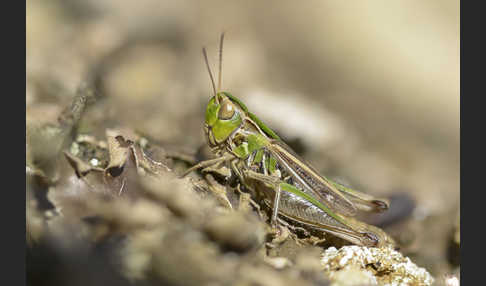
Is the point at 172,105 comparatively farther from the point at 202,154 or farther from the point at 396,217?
the point at 396,217

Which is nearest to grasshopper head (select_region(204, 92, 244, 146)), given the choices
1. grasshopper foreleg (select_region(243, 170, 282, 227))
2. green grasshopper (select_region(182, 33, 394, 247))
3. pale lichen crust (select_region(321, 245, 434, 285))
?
green grasshopper (select_region(182, 33, 394, 247))

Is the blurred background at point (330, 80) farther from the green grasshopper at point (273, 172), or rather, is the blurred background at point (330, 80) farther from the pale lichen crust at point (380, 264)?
the pale lichen crust at point (380, 264)

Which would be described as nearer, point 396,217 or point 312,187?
point 312,187

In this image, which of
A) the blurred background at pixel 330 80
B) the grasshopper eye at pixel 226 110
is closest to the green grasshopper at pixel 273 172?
the grasshopper eye at pixel 226 110

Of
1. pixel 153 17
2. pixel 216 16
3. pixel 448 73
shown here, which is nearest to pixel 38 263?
pixel 153 17

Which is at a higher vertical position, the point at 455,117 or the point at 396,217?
the point at 455,117

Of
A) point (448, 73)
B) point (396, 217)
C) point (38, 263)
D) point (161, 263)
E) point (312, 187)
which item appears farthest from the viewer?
point (448, 73)

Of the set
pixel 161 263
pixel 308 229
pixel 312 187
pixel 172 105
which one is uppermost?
pixel 172 105
